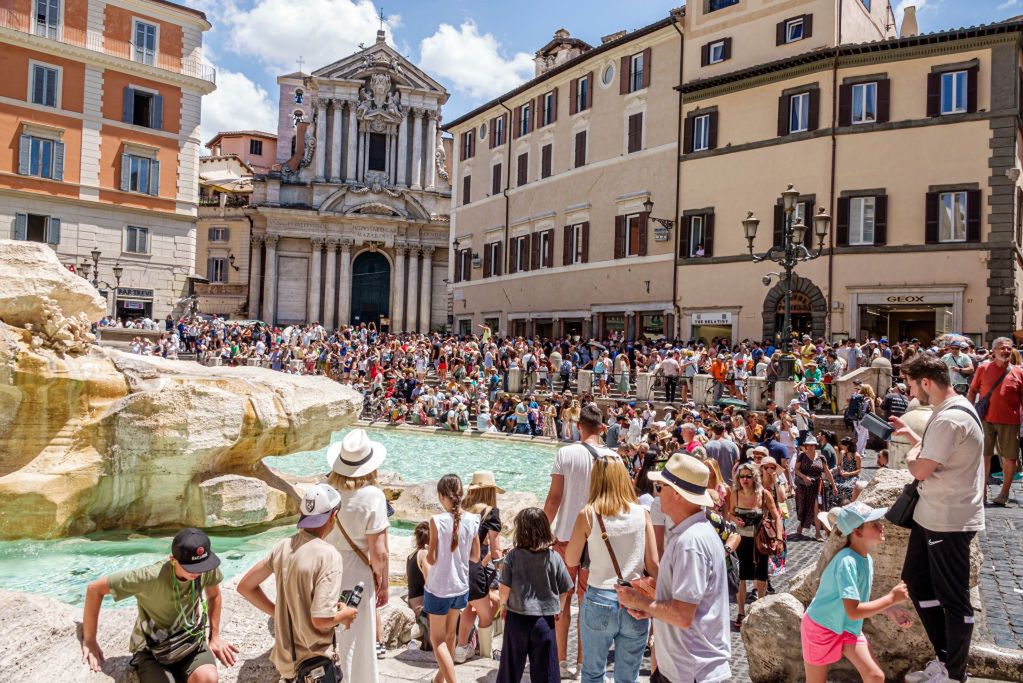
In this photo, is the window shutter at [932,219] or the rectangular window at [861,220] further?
the rectangular window at [861,220]

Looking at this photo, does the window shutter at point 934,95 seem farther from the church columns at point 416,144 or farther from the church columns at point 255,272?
the church columns at point 255,272

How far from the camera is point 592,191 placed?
33094 millimetres

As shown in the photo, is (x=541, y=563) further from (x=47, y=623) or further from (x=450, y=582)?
(x=47, y=623)

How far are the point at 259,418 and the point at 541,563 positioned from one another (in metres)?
6.69

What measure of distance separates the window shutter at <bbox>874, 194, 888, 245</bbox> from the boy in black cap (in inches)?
929

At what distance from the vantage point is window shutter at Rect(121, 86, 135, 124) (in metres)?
34.8

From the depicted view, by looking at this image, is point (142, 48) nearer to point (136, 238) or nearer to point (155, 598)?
point (136, 238)

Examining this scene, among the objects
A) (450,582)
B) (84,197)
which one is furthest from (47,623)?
(84,197)

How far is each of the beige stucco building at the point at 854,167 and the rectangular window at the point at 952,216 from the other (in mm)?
36

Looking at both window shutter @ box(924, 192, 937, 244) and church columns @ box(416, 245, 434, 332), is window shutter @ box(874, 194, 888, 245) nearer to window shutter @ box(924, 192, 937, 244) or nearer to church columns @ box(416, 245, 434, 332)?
window shutter @ box(924, 192, 937, 244)

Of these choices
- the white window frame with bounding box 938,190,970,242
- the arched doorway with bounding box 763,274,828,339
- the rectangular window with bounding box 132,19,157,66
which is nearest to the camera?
the white window frame with bounding box 938,190,970,242

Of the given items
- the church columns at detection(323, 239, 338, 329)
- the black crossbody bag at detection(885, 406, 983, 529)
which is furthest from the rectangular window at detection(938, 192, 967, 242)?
→ the church columns at detection(323, 239, 338, 329)

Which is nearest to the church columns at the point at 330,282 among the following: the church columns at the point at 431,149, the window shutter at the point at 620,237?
the church columns at the point at 431,149

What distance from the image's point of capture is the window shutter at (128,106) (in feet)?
114
